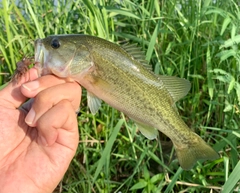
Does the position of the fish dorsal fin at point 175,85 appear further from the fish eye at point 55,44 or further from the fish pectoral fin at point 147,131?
the fish eye at point 55,44

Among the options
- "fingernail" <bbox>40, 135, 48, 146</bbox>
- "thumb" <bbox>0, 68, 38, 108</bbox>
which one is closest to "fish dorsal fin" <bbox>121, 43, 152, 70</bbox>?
"thumb" <bbox>0, 68, 38, 108</bbox>

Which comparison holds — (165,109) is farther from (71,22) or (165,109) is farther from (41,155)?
(71,22)

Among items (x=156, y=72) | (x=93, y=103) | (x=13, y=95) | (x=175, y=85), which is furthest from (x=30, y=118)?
(x=156, y=72)

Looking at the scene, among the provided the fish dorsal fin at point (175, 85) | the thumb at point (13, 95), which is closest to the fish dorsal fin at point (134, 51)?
the fish dorsal fin at point (175, 85)

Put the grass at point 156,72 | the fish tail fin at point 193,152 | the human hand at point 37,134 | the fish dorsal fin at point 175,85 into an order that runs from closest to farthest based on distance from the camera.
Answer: the human hand at point 37,134
the fish dorsal fin at point 175,85
the fish tail fin at point 193,152
the grass at point 156,72

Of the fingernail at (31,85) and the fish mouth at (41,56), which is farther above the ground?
the fish mouth at (41,56)

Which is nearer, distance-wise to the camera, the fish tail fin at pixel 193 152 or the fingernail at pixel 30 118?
the fingernail at pixel 30 118
